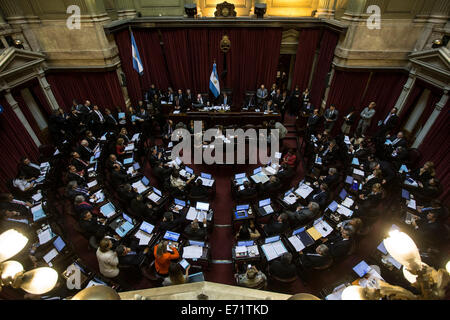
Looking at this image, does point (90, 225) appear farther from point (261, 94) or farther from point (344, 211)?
point (261, 94)

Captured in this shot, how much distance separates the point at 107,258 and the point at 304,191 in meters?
5.26

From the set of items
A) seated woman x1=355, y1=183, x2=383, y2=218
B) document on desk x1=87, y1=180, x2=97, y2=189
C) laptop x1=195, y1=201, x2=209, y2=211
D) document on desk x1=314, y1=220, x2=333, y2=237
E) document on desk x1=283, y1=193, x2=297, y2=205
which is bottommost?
document on desk x1=283, y1=193, x2=297, y2=205

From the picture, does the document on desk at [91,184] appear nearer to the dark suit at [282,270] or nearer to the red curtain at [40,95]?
the red curtain at [40,95]

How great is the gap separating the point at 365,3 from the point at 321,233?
26.4 feet

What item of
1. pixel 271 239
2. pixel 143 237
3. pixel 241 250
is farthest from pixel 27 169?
pixel 271 239

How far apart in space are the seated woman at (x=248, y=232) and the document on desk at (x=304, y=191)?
167 centimetres

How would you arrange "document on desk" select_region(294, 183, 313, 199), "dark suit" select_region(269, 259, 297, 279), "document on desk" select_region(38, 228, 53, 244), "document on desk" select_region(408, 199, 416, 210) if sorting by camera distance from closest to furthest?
"dark suit" select_region(269, 259, 297, 279) < "document on desk" select_region(38, 228, 53, 244) < "document on desk" select_region(408, 199, 416, 210) < "document on desk" select_region(294, 183, 313, 199)

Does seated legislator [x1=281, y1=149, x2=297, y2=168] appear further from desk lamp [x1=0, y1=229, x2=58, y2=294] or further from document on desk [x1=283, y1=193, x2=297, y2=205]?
desk lamp [x1=0, y1=229, x2=58, y2=294]

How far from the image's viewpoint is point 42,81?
880 centimetres

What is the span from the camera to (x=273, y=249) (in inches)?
205

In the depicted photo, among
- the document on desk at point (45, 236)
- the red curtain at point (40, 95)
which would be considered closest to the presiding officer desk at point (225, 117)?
the red curtain at point (40, 95)

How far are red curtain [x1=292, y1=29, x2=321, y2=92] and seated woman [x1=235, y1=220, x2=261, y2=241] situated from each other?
335 inches

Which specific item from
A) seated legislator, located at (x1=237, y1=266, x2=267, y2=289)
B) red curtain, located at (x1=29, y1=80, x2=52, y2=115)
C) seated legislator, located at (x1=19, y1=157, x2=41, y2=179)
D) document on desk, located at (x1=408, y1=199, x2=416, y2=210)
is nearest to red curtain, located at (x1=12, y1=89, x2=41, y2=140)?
red curtain, located at (x1=29, y1=80, x2=52, y2=115)

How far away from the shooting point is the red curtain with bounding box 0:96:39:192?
6.94 m
